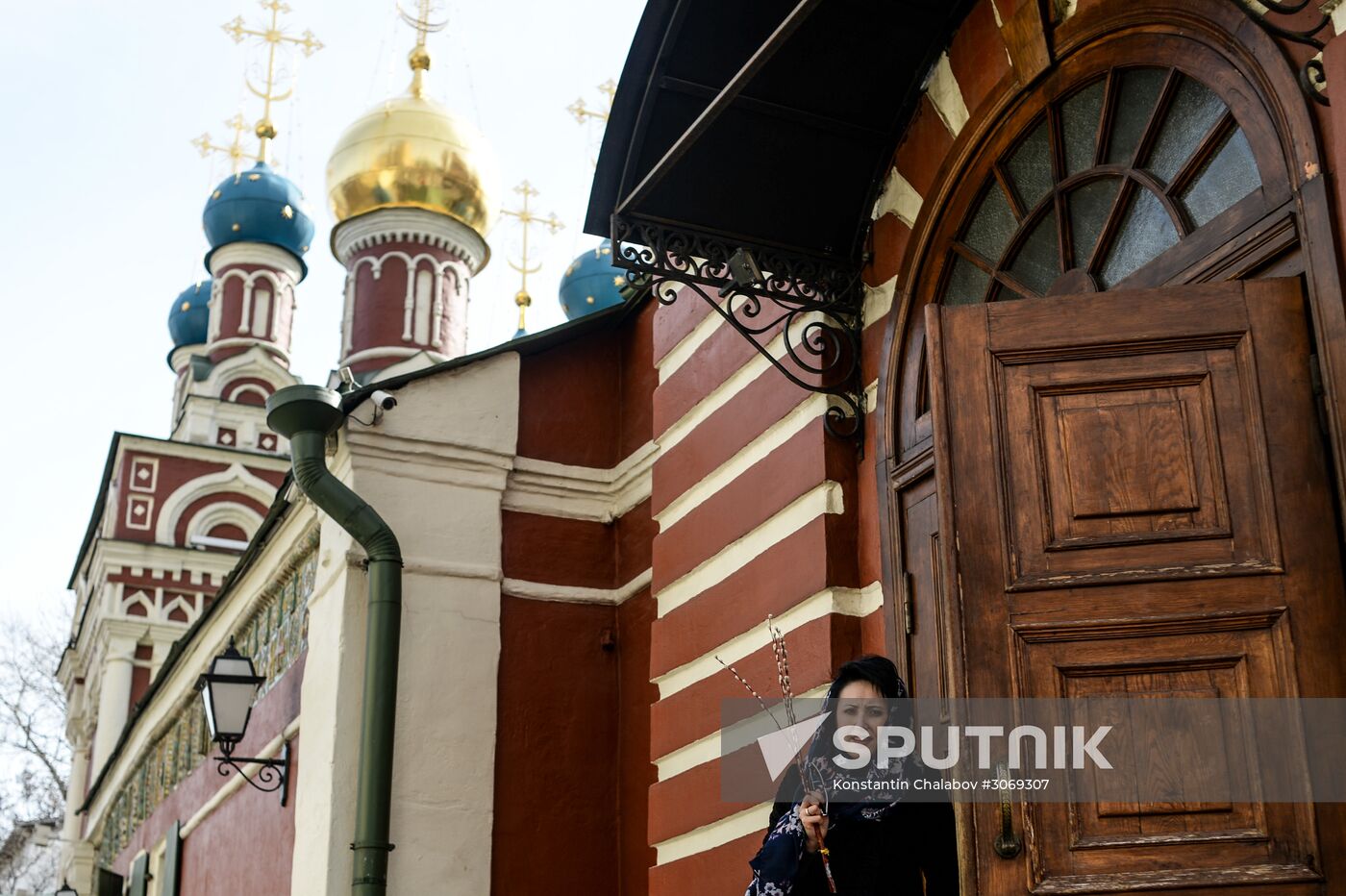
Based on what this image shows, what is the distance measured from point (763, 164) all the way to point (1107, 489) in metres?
2.27

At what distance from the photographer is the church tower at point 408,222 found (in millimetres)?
19141

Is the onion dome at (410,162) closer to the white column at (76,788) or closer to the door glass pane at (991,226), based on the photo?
the white column at (76,788)

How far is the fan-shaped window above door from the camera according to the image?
4375 mm

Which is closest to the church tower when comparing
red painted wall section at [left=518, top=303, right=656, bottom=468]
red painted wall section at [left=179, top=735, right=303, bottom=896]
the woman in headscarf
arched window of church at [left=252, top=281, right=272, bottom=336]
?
arched window of church at [left=252, top=281, right=272, bottom=336]

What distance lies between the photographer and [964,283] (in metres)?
5.41

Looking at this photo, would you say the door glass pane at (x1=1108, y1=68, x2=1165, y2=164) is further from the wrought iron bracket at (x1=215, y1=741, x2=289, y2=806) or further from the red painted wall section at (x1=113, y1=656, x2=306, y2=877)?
the wrought iron bracket at (x1=215, y1=741, x2=289, y2=806)

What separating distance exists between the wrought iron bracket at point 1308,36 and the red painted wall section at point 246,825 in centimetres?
586

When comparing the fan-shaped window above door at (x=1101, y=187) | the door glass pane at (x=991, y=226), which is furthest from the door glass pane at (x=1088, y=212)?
the door glass pane at (x=991, y=226)

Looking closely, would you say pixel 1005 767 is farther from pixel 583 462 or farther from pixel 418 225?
pixel 418 225

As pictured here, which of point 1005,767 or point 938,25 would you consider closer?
point 1005,767

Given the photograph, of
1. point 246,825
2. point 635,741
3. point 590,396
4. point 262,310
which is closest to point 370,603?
point 635,741

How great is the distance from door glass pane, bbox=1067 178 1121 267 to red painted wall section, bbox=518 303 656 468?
3474 millimetres

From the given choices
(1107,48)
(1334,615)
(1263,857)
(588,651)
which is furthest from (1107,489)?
(588,651)

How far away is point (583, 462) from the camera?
328 inches
